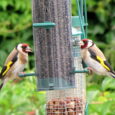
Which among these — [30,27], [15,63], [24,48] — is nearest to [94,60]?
[24,48]

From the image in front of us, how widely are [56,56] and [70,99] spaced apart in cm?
58

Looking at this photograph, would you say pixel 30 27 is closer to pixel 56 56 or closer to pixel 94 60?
pixel 94 60

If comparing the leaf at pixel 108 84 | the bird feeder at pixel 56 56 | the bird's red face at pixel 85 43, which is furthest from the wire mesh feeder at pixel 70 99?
the leaf at pixel 108 84

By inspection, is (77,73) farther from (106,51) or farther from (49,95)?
(106,51)

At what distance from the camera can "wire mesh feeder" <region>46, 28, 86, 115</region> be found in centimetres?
845

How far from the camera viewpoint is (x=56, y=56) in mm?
8477

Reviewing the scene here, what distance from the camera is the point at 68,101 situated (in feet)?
28.0

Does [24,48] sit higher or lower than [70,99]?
A: higher

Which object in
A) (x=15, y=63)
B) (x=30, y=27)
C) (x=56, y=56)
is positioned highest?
(x=56, y=56)

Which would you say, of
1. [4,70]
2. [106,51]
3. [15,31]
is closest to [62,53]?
[4,70]

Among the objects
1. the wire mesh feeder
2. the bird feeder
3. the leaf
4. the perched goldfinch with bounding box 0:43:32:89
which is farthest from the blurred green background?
the bird feeder

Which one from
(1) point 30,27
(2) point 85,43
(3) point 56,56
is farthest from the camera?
(1) point 30,27

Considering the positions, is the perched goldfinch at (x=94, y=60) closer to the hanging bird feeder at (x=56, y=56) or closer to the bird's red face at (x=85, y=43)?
the bird's red face at (x=85, y=43)

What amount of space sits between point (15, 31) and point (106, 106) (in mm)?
6217
